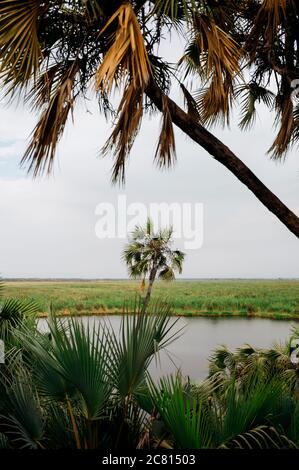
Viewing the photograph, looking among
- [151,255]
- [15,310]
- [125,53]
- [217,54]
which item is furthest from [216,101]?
[151,255]

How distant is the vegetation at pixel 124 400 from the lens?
153cm

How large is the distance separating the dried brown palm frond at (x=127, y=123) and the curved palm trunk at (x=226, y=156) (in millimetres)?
345

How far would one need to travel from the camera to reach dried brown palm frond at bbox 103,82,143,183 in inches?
109

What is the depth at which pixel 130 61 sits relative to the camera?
2619 mm

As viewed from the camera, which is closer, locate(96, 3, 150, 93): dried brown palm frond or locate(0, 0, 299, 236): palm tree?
locate(96, 3, 150, 93): dried brown palm frond

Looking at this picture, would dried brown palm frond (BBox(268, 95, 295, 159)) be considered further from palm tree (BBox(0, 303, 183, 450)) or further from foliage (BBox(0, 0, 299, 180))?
palm tree (BBox(0, 303, 183, 450))

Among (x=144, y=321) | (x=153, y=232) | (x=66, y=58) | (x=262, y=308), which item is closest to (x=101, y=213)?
(x=66, y=58)

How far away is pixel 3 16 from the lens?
2.60m

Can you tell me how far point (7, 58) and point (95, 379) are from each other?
201 centimetres

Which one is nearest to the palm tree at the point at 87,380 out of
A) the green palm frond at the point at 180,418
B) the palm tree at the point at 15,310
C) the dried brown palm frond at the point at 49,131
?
the green palm frond at the point at 180,418

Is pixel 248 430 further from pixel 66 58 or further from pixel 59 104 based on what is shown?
pixel 66 58

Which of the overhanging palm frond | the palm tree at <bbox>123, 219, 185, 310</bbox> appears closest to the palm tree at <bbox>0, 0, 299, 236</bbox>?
the overhanging palm frond

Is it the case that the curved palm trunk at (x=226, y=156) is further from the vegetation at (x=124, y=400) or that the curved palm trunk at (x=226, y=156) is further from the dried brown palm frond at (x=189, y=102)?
the vegetation at (x=124, y=400)

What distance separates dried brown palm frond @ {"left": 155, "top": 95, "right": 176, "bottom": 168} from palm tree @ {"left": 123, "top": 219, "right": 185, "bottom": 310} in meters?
8.10
